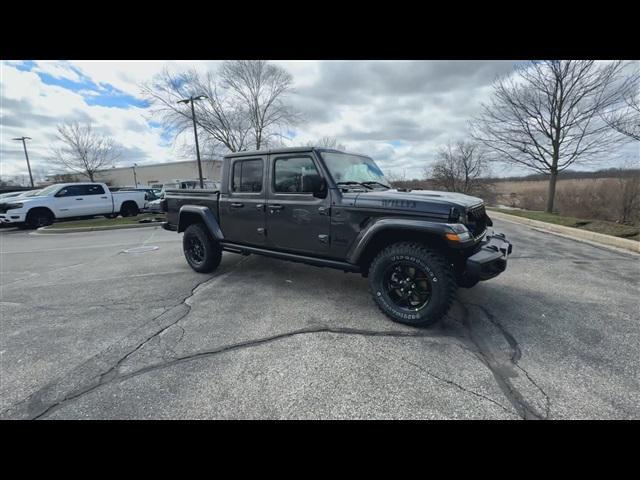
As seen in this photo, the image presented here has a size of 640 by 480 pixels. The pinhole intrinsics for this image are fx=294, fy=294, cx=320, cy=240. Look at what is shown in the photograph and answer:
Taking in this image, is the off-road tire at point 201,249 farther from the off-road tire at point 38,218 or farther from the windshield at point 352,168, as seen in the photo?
the off-road tire at point 38,218

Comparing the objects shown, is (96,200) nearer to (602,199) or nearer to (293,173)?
(293,173)

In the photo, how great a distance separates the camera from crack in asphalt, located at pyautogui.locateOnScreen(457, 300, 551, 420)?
6.43ft

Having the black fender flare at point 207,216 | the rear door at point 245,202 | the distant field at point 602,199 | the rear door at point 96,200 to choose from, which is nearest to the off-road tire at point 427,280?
the rear door at point 245,202

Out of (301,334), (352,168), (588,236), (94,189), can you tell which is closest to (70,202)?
(94,189)

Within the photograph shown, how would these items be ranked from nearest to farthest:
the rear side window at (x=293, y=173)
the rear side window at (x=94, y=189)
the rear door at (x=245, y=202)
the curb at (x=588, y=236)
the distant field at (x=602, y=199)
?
the rear side window at (x=293, y=173) → the rear door at (x=245, y=202) → the curb at (x=588, y=236) → the distant field at (x=602, y=199) → the rear side window at (x=94, y=189)

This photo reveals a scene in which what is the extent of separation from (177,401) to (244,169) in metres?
3.27

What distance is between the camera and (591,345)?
2762mm

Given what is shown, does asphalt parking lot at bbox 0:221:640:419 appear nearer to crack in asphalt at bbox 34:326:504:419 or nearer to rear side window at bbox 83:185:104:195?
crack in asphalt at bbox 34:326:504:419

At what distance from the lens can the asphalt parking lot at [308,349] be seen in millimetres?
2049

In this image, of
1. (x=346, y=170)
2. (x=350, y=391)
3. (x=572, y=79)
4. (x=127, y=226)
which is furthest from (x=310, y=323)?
(x=572, y=79)

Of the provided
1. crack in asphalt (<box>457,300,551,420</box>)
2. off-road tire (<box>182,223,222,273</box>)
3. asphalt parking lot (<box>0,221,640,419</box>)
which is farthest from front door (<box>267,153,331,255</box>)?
crack in asphalt (<box>457,300,551,420</box>)

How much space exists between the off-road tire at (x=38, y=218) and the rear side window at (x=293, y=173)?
13490 millimetres

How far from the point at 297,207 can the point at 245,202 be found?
100 centimetres

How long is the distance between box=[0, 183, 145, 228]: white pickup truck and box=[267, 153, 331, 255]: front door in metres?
13.3
